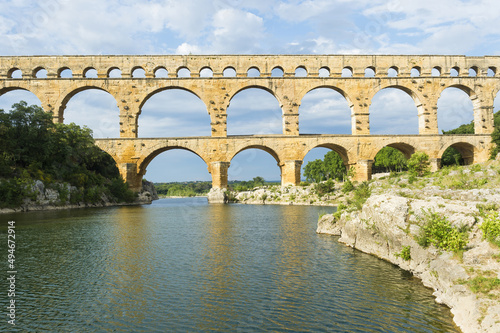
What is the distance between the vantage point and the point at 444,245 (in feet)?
24.6

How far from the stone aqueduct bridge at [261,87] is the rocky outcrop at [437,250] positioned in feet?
71.6

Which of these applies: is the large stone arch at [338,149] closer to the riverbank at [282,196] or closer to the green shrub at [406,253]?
the riverbank at [282,196]

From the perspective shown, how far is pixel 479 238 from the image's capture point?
24.0 ft

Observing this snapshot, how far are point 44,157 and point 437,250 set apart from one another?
31010 mm

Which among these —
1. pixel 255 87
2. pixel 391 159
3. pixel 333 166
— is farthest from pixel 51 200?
pixel 391 159

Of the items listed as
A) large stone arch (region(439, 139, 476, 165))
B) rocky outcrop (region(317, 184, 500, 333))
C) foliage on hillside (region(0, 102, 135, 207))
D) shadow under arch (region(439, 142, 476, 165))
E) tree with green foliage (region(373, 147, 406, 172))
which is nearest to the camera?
rocky outcrop (region(317, 184, 500, 333))

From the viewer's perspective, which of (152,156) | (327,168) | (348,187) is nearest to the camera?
(348,187)

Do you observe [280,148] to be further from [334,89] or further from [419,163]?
[419,163]

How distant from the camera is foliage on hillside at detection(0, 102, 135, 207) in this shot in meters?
26.1

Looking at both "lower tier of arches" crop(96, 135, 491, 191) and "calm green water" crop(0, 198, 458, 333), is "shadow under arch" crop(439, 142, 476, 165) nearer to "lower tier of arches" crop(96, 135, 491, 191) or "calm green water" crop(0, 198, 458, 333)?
"lower tier of arches" crop(96, 135, 491, 191)

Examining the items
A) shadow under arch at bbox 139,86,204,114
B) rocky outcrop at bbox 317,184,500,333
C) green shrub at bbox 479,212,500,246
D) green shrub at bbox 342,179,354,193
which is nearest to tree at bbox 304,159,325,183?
green shrub at bbox 342,179,354,193

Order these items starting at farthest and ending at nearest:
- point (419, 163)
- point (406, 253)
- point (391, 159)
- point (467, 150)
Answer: point (391, 159) < point (467, 150) < point (419, 163) < point (406, 253)

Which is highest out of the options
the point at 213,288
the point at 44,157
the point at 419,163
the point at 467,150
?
the point at 467,150

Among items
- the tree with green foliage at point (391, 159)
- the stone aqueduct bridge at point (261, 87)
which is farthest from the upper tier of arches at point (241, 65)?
the tree with green foliage at point (391, 159)
